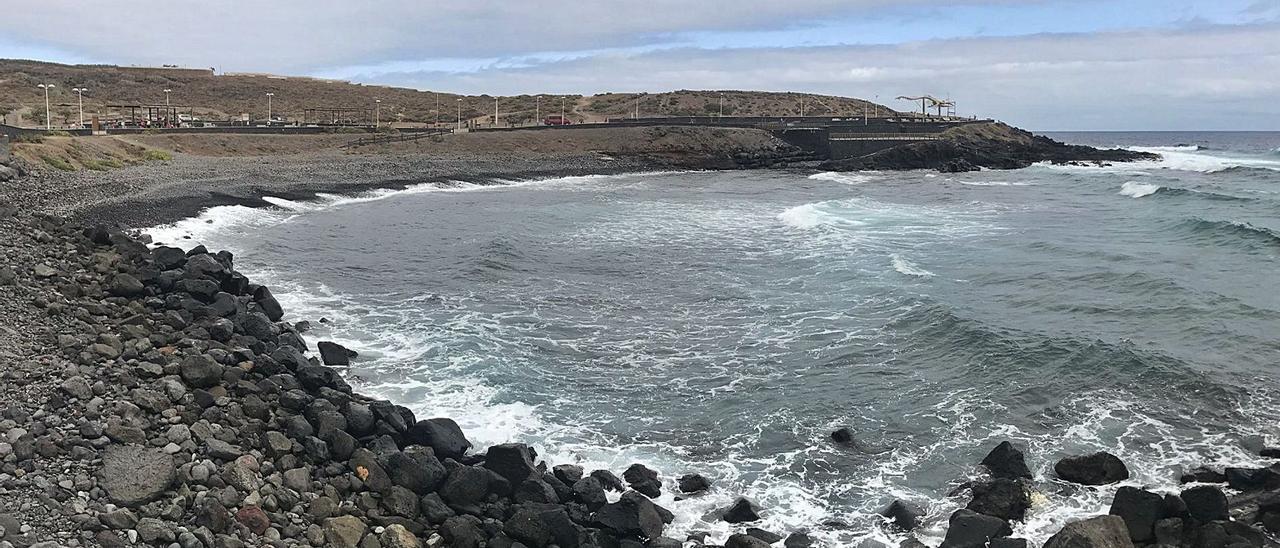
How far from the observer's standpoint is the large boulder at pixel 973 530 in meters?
8.98

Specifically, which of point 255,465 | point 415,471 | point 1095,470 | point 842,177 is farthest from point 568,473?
point 842,177

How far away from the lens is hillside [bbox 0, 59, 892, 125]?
94875 millimetres

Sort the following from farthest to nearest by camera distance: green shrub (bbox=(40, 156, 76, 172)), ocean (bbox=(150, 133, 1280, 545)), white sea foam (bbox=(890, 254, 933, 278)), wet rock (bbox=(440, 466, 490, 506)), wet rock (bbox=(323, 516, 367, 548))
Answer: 1. green shrub (bbox=(40, 156, 76, 172))
2. white sea foam (bbox=(890, 254, 933, 278))
3. ocean (bbox=(150, 133, 1280, 545))
4. wet rock (bbox=(440, 466, 490, 506))
5. wet rock (bbox=(323, 516, 367, 548))

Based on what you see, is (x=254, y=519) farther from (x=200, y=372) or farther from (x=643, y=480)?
(x=643, y=480)

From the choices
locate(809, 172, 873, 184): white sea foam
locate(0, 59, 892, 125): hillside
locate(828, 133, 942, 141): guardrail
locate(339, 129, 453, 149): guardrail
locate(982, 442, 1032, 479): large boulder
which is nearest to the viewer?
locate(982, 442, 1032, 479): large boulder

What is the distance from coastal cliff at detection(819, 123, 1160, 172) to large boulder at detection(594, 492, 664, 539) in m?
61.9

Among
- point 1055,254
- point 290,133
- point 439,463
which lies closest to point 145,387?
point 439,463

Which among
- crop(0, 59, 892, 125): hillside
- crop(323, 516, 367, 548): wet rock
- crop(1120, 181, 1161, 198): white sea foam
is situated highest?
crop(0, 59, 892, 125): hillside

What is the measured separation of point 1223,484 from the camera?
10.6 m

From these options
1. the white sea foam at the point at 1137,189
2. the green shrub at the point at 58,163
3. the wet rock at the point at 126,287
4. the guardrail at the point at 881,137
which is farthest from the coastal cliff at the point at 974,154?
the wet rock at the point at 126,287

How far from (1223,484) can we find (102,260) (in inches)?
714

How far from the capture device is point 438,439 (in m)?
10.6

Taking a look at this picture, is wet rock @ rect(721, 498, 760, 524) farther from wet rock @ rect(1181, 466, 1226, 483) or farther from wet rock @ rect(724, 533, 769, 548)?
wet rock @ rect(1181, 466, 1226, 483)

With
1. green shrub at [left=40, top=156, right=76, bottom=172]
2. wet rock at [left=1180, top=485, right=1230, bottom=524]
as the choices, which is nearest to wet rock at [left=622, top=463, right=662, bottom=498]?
wet rock at [left=1180, top=485, right=1230, bottom=524]
